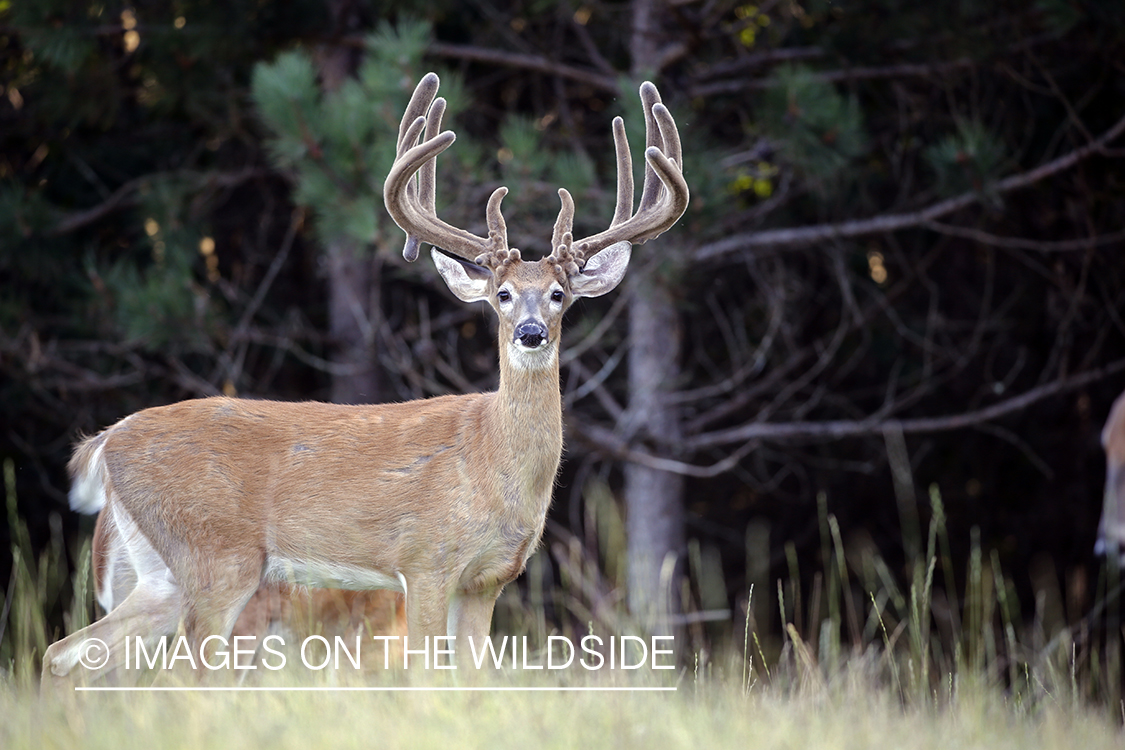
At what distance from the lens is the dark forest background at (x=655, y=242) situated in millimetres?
6719

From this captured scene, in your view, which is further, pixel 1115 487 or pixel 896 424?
pixel 896 424

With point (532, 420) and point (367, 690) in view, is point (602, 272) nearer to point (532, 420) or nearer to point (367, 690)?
point (532, 420)

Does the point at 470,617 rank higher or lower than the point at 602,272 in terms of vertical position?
lower

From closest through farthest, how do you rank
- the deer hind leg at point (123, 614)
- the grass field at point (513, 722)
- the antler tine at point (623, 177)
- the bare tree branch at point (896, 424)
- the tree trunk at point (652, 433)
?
1. the grass field at point (513, 722)
2. the deer hind leg at point (123, 614)
3. the antler tine at point (623, 177)
4. the bare tree branch at point (896, 424)
5. the tree trunk at point (652, 433)

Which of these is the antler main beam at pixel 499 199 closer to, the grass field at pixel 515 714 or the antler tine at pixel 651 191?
the antler tine at pixel 651 191

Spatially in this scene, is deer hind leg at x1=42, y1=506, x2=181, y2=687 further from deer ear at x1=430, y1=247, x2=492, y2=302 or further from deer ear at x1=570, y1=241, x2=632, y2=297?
deer ear at x1=570, y1=241, x2=632, y2=297

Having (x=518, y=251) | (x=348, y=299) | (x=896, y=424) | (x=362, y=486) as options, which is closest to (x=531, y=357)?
(x=518, y=251)

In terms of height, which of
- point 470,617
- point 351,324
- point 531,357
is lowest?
point 470,617

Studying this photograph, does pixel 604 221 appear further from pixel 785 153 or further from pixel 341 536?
pixel 341 536

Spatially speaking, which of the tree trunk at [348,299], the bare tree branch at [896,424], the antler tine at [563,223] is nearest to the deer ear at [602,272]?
the antler tine at [563,223]

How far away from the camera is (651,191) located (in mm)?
4953

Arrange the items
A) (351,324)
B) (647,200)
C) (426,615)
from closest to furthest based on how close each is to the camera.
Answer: (426,615) < (647,200) < (351,324)

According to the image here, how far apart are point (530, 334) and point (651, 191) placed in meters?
0.98

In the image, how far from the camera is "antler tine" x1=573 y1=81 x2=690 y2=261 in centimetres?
465
